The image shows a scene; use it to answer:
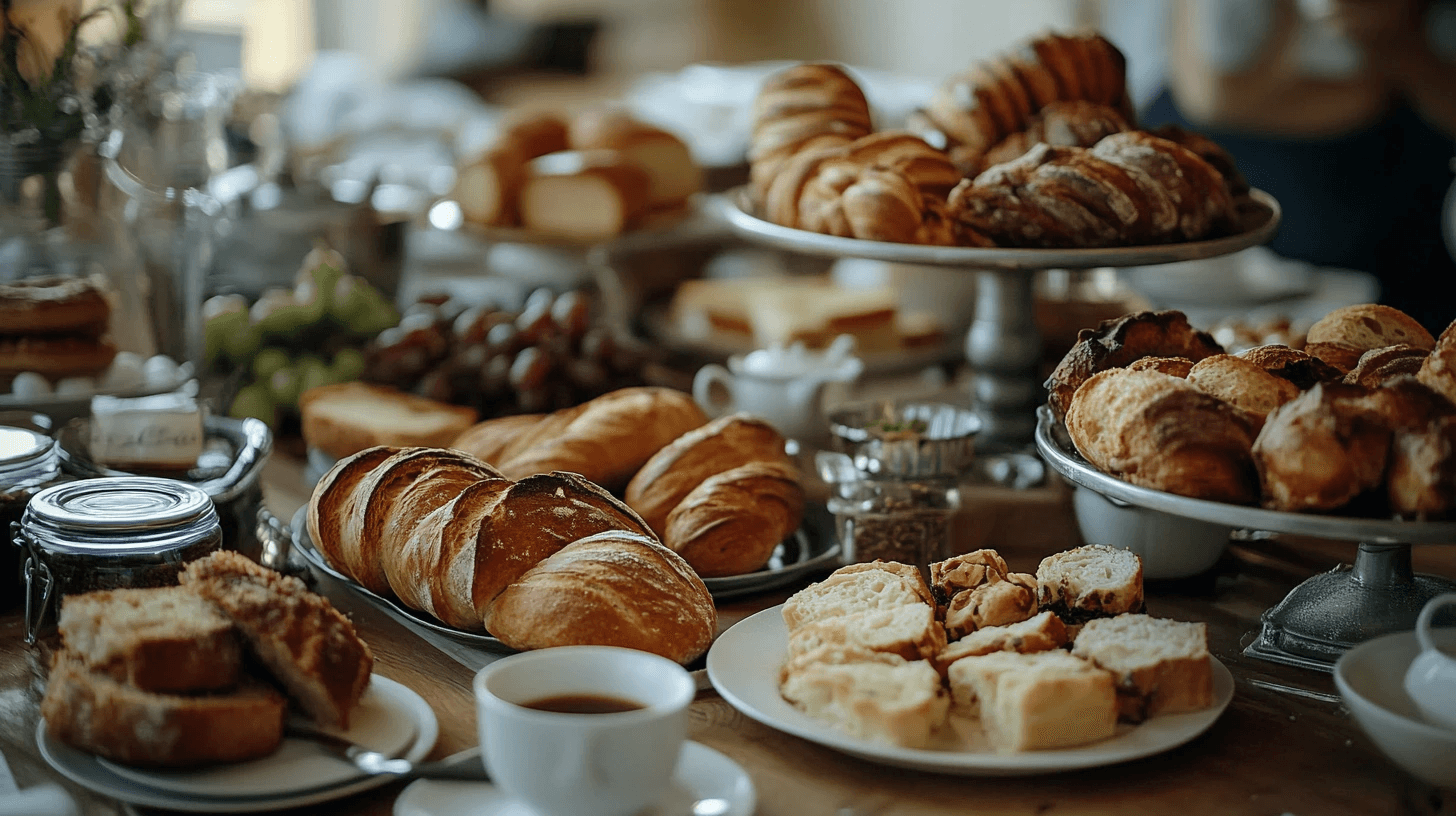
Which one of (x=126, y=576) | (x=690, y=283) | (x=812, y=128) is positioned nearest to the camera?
(x=126, y=576)

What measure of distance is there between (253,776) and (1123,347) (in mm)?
842

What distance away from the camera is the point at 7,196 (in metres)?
1.71

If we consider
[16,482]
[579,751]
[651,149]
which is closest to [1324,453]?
[579,751]

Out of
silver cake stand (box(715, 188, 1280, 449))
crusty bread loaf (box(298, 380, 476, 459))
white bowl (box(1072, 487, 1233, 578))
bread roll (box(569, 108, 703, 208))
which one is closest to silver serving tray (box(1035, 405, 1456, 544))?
white bowl (box(1072, 487, 1233, 578))

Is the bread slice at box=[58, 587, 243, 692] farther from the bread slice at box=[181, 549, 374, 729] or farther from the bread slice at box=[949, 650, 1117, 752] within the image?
the bread slice at box=[949, 650, 1117, 752]

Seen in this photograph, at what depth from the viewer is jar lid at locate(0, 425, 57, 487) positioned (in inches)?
50.9

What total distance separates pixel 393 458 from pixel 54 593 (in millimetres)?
322

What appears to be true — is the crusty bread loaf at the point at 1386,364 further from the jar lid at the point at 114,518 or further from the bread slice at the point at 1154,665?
the jar lid at the point at 114,518

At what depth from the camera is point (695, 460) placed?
A: 56.7 inches

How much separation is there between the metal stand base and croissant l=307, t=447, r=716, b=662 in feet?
1.80

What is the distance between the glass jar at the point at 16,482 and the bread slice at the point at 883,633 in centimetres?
77

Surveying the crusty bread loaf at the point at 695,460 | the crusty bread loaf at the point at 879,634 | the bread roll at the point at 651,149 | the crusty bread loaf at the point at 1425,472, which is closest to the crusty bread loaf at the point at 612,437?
the crusty bread loaf at the point at 695,460

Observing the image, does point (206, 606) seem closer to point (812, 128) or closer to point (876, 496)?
point (876, 496)

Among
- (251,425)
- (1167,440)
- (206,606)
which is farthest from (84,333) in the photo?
(1167,440)
